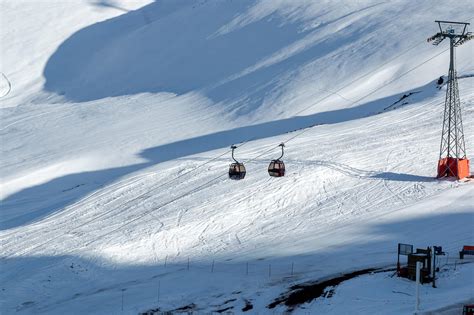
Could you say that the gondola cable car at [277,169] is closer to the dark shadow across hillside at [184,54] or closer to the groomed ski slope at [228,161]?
the groomed ski slope at [228,161]

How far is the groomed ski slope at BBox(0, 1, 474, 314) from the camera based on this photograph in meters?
27.5

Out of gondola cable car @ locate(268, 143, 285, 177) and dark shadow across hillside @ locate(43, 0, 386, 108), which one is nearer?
gondola cable car @ locate(268, 143, 285, 177)

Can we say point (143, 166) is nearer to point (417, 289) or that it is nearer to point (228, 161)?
point (228, 161)

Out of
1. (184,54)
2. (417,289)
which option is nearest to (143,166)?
(184,54)

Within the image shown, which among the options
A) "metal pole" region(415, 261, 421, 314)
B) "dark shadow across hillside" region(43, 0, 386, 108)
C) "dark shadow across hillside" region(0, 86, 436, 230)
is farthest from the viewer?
"dark shadow across hillside" region(43, 0, 386, 108)

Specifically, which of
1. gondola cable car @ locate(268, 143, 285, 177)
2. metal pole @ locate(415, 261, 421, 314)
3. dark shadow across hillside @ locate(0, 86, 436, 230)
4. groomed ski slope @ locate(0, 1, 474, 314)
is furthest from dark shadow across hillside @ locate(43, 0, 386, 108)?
metal pole @ locate(415, 261, 421, 314)

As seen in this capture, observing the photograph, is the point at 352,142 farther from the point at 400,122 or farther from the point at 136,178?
the point at 136,178

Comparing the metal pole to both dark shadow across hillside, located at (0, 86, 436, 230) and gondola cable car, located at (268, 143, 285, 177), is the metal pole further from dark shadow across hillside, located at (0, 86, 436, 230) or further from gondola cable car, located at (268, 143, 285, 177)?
dark shadow across hillside, located at (0, 86, 436, 230)

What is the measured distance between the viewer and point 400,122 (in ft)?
137

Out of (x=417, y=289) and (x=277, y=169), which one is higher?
(x=277, y=169)

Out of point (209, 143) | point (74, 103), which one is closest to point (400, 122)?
point (209, 143)

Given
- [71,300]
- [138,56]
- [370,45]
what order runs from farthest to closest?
[138,56] → [370,45] → [71,300]

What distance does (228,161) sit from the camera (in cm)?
3969

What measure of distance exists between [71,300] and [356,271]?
28.3ft
